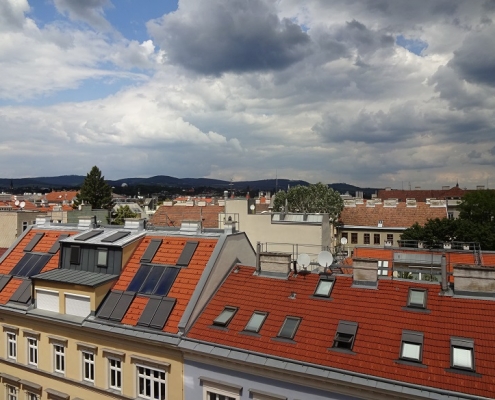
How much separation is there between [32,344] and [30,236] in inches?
330

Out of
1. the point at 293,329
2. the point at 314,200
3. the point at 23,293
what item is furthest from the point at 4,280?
the point at 314,200

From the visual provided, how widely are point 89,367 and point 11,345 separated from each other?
6.19 metres

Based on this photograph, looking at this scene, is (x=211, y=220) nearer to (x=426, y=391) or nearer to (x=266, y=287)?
Result: (x=266, y=287)

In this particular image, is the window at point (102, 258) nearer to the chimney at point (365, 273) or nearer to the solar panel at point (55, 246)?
the solar panel at point (55, 246)

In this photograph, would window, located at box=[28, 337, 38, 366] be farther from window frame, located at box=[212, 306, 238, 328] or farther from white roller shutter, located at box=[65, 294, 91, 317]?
window frame, located at box=[212, 306, 238, 328]

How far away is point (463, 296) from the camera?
17000 millimetres

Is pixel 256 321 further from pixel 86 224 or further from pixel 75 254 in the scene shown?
pixel 86 224

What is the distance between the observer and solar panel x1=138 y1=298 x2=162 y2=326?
1951 cm

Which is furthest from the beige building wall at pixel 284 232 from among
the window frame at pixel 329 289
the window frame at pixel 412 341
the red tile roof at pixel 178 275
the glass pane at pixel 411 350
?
the glass pane at pixel 411 350

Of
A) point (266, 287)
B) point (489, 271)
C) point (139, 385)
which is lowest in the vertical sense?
point (139, 385)

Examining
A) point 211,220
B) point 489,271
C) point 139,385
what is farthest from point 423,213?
point 139,385

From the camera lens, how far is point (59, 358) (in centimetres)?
2173

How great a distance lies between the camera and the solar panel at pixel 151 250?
75.3 feet

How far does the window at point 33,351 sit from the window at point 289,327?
45.8 ft
